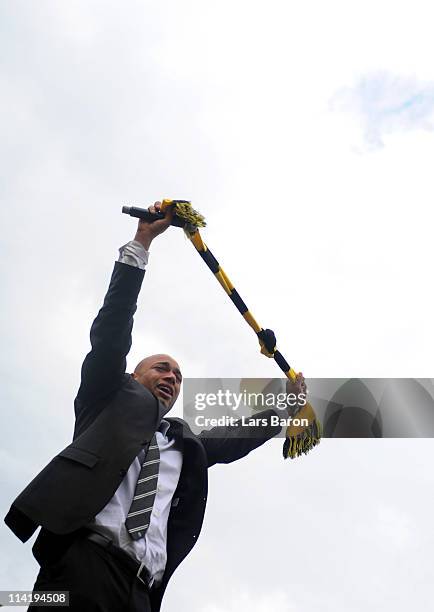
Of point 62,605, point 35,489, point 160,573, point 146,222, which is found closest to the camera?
point 62,605

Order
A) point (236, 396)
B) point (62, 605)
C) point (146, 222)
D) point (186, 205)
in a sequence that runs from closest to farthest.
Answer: point (62, 605), point (146, 222), point (186, 205), point (236, 396)

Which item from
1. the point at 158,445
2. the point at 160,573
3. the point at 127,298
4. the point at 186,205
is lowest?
Answer: the point at 160,573

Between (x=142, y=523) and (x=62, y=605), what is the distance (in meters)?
0.53

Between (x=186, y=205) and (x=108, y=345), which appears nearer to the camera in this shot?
(x=108, y=345)

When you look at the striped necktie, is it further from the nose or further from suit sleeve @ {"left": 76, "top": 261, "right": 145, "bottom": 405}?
the nose

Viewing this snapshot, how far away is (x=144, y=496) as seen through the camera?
3566 mm

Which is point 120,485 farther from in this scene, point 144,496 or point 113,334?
point 113,334

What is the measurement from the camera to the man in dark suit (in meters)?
3.25

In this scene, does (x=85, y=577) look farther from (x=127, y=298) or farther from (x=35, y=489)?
(x=127, y=298)

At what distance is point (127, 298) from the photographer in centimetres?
389

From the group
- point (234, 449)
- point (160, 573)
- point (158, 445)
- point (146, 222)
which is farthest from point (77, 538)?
point (146, 222)

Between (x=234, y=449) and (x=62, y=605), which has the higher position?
(x=234, y=449)

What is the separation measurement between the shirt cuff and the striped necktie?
99 cm

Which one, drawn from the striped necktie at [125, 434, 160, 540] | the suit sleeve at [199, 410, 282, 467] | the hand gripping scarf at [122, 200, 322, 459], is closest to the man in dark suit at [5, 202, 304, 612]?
the striped necktie at [125, 434, 160, 540]
